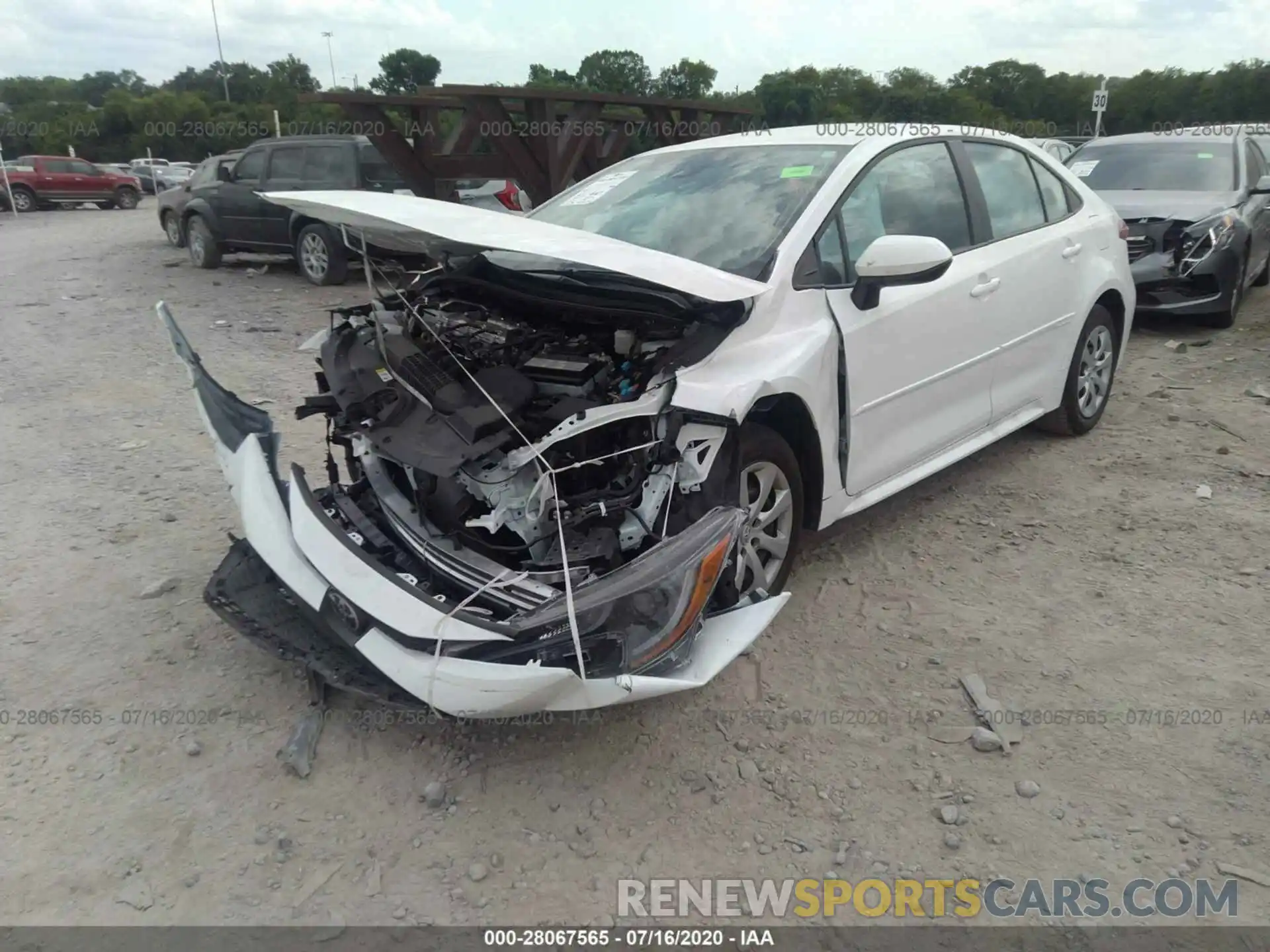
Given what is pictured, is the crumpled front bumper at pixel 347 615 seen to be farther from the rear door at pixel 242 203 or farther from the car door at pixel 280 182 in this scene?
the rear door at pixel 242 203

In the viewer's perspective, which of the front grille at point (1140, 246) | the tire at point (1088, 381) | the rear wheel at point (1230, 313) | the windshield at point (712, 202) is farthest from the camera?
the rear wheel at point (1230, 313)

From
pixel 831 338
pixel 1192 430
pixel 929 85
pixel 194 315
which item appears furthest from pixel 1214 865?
pixel 929 85

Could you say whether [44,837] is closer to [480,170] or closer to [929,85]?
[480,170]

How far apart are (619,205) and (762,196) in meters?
0.67

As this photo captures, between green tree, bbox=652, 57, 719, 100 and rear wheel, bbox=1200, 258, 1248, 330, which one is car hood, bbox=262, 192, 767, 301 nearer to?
rear wheel, bbox=1200, 258, 1248, 330

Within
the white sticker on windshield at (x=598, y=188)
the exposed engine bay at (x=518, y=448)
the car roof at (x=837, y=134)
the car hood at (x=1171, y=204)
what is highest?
the car roof at (x=837, y=134)

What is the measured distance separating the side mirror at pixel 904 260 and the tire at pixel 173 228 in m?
13.0

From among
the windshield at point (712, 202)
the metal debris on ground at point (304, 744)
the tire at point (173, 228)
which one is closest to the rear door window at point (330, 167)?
the tire at point (173, 228)

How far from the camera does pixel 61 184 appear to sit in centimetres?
2631

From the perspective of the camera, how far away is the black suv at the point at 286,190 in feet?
34.9

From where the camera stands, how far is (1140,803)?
2.62m

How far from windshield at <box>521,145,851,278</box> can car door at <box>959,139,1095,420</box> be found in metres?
0.99

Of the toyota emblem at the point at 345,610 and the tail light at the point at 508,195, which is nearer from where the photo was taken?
the toyota emblem at the point at 345,610

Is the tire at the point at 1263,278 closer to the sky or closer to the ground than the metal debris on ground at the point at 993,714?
closer to the sky
